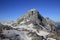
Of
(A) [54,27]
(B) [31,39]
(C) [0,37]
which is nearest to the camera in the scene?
(C) [0,37]

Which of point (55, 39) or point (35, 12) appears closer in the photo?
point (55, 39)

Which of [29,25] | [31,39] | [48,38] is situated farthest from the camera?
[29,25]

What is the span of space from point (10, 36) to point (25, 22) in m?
→ 45.0

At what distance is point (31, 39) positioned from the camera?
69.9 metres

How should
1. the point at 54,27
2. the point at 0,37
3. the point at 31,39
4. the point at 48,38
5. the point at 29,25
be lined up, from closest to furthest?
the point at 0,37
the point at 31,39
the point at 48,38
the point at 29,25
the point at 54,27

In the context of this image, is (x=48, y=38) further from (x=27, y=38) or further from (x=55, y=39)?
(x=27, y=38)

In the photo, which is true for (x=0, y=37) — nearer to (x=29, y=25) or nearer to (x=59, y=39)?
(x=59, y=39)

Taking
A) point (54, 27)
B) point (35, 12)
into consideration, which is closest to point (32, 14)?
point (35, 12)

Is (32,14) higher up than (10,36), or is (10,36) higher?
(32,14)

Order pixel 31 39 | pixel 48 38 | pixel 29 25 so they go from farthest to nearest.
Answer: pixel 29 25 → pixel 48 38 → pixel 31 39

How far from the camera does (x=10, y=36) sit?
67.9 meters

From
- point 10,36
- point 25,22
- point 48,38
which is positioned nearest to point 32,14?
point 25,22

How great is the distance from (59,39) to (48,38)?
6.49m

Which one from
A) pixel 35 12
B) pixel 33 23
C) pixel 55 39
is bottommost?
pixel 55 39
